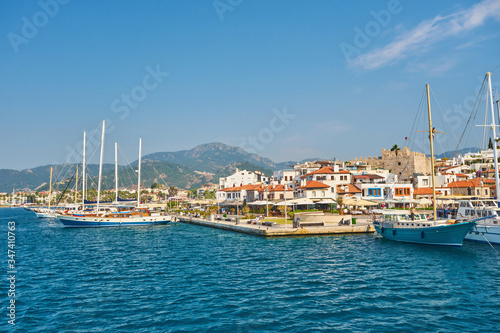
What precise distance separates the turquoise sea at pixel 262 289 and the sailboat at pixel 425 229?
3.83 feet

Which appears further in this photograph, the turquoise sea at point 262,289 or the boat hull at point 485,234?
the boat hull at point 485,234

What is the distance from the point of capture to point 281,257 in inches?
1292

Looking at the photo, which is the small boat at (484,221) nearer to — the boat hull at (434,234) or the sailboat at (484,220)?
the sailboat at (484,220)

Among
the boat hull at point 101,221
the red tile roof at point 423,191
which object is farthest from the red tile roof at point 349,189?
the boat hull at point 101,221

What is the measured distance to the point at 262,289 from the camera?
22625 mm

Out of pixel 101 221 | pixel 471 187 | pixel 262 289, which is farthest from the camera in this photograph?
pixel 471 187

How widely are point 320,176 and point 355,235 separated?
3135 centimetres

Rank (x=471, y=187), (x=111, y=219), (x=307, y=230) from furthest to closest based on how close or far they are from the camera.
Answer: (x=471, y=187) → (x=111, y=219) → (x=307, y=230)

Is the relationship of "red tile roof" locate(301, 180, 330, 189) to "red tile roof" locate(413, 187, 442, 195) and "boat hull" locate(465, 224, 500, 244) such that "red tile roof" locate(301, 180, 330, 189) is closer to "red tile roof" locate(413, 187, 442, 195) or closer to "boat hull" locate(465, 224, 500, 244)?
"red tile roof" locate(413, 187, 442, 195)

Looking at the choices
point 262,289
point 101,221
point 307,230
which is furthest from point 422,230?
point 101,221

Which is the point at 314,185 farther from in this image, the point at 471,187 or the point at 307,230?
the point at 471,187

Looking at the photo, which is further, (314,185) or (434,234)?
(314,185)

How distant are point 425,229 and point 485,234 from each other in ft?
22.5

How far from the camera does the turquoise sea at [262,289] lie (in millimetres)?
17312
